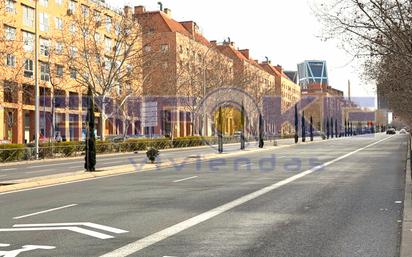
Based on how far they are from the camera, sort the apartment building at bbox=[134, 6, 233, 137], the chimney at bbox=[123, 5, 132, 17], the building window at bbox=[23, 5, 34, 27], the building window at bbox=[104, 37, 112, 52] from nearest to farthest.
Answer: the chimney at bbox=[123, 5, 132, 17] < the apartment building at bbox=[134, 6, 233, 137] < the building window at bbox=[23, 5, 34, 27] < the building window at bbox=[104, 37, 112, 52]

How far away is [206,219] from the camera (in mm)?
10461

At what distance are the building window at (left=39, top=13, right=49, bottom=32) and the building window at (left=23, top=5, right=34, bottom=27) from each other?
1.00 m

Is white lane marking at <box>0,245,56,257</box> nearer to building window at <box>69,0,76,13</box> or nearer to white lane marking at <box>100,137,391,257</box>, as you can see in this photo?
white lane marking at <box>100,137,391,257</box>

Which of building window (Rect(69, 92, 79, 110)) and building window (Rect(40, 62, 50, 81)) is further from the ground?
building window (Rect(40, 62, 50, 81))

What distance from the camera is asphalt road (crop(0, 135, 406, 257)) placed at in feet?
25.6

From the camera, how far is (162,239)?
8469 mm

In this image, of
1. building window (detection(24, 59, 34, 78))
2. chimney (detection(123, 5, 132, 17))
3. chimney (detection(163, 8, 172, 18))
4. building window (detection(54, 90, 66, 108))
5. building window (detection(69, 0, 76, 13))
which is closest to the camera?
chimney (detection(123, 5, 132, 17))

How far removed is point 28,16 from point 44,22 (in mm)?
2306

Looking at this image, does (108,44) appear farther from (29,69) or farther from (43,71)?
(29,69)

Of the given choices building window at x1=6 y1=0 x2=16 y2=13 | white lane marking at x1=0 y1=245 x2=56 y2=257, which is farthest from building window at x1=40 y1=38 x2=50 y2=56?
white lane marking at x1=0 y1=245 x2=56 y2=257

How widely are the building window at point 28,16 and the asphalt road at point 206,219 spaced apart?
4532 cm

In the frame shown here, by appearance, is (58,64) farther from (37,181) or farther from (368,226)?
(368,226)

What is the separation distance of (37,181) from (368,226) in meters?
12.2

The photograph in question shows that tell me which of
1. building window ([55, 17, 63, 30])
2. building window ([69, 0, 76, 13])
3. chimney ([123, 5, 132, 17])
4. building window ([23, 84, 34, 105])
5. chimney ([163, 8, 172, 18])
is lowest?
building window ([23, 84, 34, 105])
